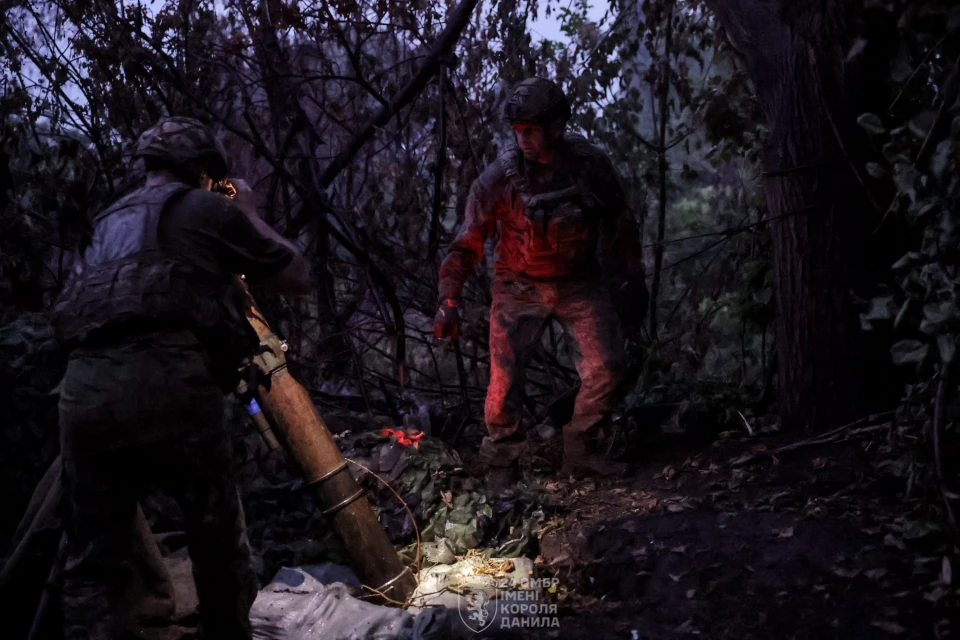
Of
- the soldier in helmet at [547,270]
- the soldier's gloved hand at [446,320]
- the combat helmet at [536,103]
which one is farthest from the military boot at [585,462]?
the combat helmet at [536,103]

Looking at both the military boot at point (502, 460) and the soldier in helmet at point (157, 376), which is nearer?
the soldier in helmet at point (157, 376)

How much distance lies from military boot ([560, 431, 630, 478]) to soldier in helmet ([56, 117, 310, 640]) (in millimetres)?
2489

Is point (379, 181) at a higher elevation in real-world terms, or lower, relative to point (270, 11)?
lower

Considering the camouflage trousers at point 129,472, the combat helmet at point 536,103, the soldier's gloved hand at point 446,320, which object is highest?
the combat helmet at point 536,103

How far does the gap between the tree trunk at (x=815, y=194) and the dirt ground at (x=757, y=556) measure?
41 centimetres

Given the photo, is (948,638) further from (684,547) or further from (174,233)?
(174,233)

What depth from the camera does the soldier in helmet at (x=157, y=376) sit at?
3.02 metres

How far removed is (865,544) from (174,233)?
3113 mm

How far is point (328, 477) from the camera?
13.8ft

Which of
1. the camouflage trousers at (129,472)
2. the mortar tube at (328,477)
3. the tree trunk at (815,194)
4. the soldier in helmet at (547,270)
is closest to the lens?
the camouflage trousers at (129,472)

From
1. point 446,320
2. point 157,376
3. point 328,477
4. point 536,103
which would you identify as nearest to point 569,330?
point 446,320

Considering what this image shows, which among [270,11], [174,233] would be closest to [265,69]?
[270,11]

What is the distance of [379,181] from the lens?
7895 millimetres

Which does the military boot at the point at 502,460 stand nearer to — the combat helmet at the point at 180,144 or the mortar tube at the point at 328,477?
the mortar tube at the point at 328,477
